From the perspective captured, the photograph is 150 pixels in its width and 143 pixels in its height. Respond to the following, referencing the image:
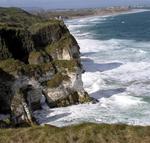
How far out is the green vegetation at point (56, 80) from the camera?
39.3 metres

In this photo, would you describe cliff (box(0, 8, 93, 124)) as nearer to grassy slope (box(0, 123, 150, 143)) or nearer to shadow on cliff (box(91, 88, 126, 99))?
shadow on cliff (box(91, 88, 126, 99))

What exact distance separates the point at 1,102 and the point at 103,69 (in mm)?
23723

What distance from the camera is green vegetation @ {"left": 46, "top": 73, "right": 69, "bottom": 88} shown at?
39.3 metres

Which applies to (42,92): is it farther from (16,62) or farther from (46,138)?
(46,138)

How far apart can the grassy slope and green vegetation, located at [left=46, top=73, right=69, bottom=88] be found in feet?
Result: 58.6

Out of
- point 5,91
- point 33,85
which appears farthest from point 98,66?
point 5,91

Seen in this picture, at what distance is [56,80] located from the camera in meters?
39.7

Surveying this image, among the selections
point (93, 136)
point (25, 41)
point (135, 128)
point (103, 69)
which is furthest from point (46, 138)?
point (103, 69)

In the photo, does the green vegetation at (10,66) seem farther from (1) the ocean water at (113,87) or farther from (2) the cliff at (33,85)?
(1) the ocean water at (113,87)

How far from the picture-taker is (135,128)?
20.8 m

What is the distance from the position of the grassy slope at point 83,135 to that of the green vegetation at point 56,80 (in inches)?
703

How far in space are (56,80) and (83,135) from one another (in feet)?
64.0

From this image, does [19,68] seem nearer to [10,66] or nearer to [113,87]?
[10,66]

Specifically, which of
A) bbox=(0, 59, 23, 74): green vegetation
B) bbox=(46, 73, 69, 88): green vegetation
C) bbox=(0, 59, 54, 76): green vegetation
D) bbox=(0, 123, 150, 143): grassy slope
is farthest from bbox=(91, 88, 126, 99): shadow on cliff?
bbox=(0, 123, 150, 143): grassy slope
